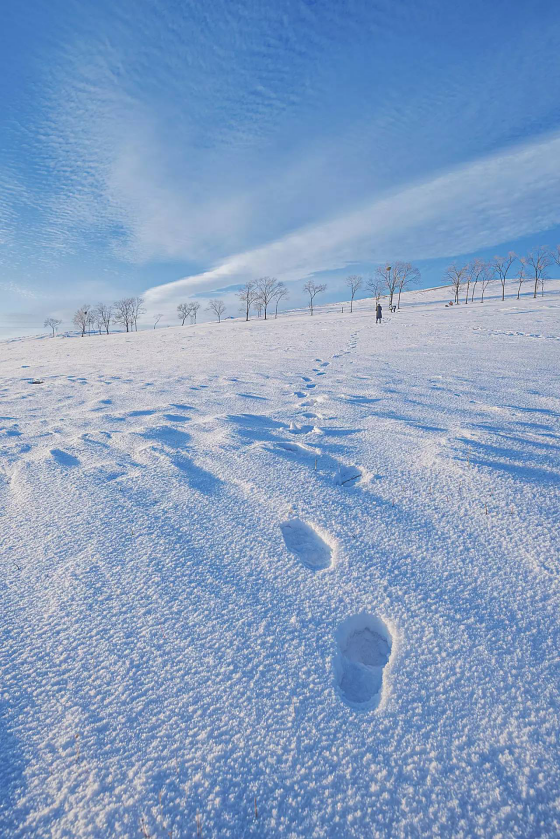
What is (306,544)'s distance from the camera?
2.37 m

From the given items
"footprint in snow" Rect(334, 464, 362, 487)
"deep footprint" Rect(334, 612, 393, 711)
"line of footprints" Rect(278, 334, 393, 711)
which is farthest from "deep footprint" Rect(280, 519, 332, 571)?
"footprint in snow" Rect(334, 464, 362, 487)

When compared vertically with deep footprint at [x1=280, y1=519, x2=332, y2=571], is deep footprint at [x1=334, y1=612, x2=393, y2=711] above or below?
below

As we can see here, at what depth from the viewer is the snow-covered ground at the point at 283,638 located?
114 centimetres

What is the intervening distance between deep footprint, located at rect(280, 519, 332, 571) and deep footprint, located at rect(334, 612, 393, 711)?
0.41 m

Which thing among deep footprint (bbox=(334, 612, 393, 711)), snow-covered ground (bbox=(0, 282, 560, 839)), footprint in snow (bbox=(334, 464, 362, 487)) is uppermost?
footprint in snow (bbox=(334, 464, 362, 487))

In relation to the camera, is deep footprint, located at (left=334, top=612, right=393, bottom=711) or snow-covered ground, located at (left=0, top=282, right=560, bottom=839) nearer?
snow-covered ground, located at (left=0, top=282, right=560, bottom=839)

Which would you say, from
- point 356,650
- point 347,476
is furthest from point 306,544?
point 347,476

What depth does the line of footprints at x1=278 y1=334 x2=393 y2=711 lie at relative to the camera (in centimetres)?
149

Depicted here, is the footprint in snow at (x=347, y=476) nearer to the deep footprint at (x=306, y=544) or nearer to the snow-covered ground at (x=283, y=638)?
the snow-covered ground at (x=283, y=638)

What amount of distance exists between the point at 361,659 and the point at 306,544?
2.59 ft

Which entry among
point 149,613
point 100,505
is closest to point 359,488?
point 149,613

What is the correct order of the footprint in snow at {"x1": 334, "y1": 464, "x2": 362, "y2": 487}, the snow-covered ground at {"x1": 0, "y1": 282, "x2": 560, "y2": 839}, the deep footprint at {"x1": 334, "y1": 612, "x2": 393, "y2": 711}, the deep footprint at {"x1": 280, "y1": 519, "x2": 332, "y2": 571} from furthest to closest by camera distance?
1. the footprint in snow at {"x1": 334, "y1": 464, "x2": 362, "y2": 487}
2. the deep footprint at {"x1": 280, "y1": 519, "x2": 332, "y2": 571}
3. the deep footprint at {"x1": 334, "y1": 612, "x2": 393, "y2": 711}
4. the snow-covered ground at {"x1": 0, "y1": 282, "x2": 560, "y2": 839}

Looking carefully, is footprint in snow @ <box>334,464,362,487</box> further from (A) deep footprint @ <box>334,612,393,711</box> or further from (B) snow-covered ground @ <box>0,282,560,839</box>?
(A) deep footprint @ <box>334,612,393,711</box>

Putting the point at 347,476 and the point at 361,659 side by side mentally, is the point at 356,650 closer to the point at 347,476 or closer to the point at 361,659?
the point at 361,659
